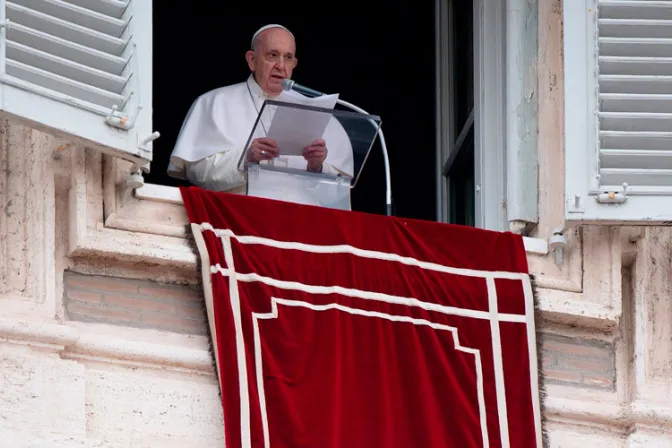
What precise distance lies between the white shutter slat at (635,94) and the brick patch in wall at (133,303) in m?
1.47

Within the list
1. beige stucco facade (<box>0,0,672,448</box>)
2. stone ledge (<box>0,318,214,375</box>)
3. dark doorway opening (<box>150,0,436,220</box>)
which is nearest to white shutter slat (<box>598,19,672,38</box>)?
beige stucco facade (<box>0,0,672,448</box>)

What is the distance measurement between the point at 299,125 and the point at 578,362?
4.13 feet

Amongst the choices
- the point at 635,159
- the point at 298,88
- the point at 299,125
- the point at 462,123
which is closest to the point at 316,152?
the point at 299,125

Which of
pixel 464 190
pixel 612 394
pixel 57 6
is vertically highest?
pixel 57 6

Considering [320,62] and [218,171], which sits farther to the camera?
[320,62]

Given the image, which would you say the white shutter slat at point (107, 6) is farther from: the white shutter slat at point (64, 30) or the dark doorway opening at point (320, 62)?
the dark doorway opening at point (320, 62)

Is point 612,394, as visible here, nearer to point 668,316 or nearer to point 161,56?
point 668,316

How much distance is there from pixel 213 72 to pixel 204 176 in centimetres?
293

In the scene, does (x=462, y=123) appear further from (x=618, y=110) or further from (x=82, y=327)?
(x=82, y=327)

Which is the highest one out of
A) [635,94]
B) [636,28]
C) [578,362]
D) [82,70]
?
[636,28]

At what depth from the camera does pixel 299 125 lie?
8070 mm

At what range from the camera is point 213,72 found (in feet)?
37.5

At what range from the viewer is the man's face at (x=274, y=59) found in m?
9.05

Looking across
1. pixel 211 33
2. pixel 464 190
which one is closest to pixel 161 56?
pixel 211 33
